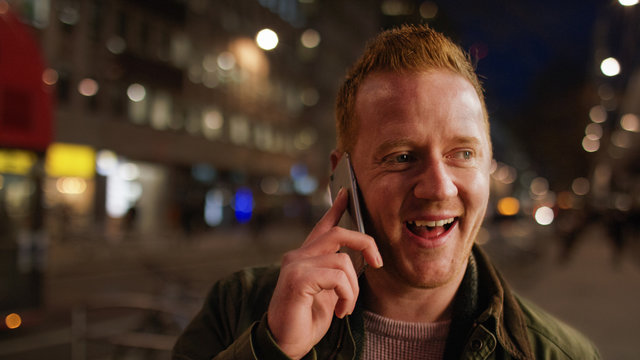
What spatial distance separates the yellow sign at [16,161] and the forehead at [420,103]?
657 centimetres

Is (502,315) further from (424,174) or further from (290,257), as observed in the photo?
(290,257)

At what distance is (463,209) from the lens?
72.1 inches

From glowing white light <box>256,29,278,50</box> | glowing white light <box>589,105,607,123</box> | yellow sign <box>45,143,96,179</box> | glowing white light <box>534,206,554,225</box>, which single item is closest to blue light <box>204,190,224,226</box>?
yellow sign <box>45,143,96,179</box>

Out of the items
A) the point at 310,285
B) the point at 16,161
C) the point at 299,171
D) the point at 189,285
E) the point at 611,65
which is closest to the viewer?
the point at 310,285

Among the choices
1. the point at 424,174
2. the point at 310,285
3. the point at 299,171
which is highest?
the point at 299,171

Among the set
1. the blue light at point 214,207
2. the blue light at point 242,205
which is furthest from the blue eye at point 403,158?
the blue light at point 242,205

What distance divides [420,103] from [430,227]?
1.44 feet

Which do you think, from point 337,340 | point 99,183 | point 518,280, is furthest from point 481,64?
point 99,183

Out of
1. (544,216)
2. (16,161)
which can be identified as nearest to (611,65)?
(16,161)

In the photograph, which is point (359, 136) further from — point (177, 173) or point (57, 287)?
point (177, 173)

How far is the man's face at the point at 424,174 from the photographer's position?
1.79 metres

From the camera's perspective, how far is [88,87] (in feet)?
89.5

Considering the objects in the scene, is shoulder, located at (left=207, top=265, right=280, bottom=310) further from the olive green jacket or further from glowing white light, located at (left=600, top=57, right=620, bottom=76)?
glowing white light, located at (left=600, top=57, right=620, bottom=76)

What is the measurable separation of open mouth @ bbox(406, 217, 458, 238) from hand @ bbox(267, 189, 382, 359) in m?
0.23
